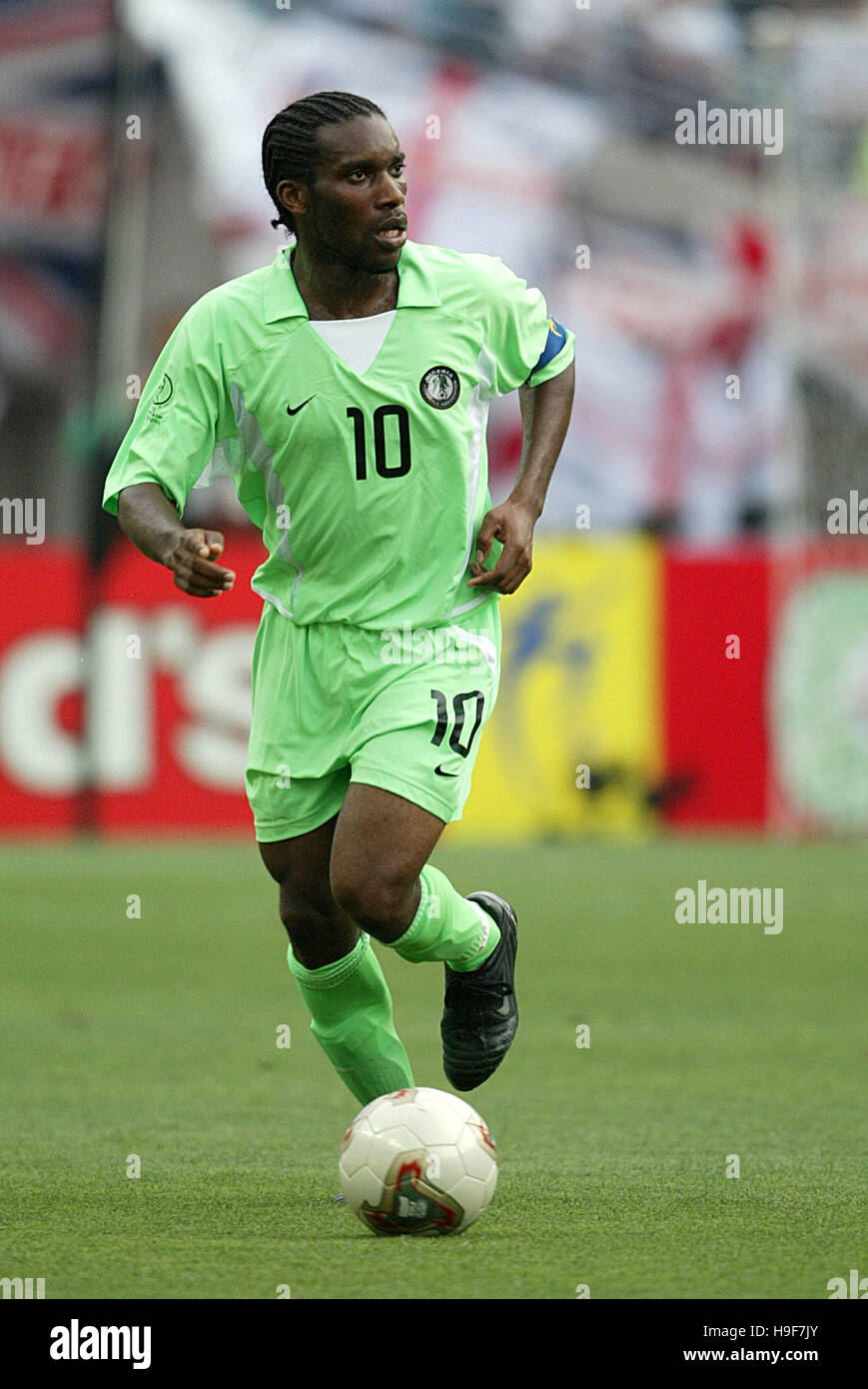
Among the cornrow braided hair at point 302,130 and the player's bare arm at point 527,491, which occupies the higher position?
the cornrow braided hair at point 302,130

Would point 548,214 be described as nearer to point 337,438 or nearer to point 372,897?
point 337,438

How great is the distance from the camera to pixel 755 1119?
6348 millimetres

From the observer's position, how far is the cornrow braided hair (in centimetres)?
496

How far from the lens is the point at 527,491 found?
5215 millimetres

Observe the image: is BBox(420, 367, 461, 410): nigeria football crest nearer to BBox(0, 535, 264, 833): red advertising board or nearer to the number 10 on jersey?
the number 10 on jersey

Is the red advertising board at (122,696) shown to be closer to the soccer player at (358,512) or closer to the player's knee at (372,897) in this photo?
the soccer player at (358,512)

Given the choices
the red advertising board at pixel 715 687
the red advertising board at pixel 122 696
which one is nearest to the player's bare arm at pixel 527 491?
the red advertising board at pixel 122 696

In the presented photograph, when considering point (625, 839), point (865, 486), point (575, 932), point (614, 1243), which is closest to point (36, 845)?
point (625, 839)

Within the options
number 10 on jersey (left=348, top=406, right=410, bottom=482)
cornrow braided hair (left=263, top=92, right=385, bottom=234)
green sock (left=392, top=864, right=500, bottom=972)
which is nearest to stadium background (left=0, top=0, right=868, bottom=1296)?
green sock (left=392, top=864, right=500, bottom=972)

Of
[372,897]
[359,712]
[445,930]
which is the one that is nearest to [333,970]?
[445,930]

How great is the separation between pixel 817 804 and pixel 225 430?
10262 mm

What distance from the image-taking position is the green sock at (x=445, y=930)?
5.02m

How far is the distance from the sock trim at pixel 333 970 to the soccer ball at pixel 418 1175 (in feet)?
1.79

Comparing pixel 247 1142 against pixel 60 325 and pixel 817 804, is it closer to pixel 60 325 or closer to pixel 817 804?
pixel 817 804
